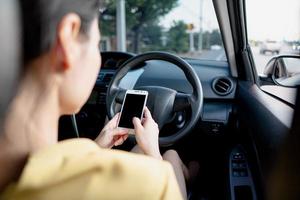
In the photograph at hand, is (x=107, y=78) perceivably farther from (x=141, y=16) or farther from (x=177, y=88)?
(x=141, y=16)

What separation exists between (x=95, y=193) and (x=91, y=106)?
198cm

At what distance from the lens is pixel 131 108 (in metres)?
1.69

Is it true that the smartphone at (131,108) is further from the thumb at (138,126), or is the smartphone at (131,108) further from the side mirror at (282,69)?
the side mirror at (282,69)

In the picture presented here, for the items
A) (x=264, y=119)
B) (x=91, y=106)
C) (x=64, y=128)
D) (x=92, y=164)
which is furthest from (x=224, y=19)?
(x=92, y=164)

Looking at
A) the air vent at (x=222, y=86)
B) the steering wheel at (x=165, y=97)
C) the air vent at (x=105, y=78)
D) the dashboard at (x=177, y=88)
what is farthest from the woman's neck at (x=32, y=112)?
the air vent at (x=105, y=78)

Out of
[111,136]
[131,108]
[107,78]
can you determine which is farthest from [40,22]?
[107,78]

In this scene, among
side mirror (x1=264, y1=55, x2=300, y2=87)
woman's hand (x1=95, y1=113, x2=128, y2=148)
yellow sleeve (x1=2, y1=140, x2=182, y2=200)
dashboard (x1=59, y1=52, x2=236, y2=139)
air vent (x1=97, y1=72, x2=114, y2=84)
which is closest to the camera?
yellow sleeve (x1=2, y1=140, x2=182, y2=200)

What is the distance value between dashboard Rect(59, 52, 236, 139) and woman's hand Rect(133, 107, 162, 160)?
0.84 meters

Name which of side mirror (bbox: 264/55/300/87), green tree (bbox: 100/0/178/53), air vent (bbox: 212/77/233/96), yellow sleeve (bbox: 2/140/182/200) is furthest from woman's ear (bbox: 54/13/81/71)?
green tree (bbox: 100/0/178/53)

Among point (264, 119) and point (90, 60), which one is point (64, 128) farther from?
point (90, 60)

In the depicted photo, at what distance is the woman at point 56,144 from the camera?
740mm

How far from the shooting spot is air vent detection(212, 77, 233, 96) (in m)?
2.48

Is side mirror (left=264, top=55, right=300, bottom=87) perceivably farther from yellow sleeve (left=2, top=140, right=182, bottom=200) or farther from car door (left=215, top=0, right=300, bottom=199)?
yellow sleeve (left=2, top=140, right=182, bottom=200)

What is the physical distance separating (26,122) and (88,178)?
0.54ft
